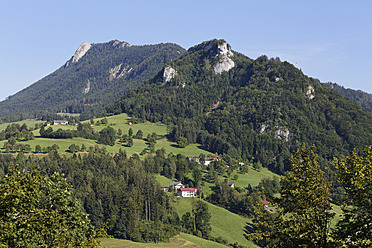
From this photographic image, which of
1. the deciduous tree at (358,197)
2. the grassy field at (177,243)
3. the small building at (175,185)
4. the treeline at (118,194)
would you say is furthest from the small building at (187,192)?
the deciduous tree at (358,197)

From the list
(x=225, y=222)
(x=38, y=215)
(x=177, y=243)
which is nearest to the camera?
(x=38, y=215)

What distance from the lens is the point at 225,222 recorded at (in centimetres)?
13538

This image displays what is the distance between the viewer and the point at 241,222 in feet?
451

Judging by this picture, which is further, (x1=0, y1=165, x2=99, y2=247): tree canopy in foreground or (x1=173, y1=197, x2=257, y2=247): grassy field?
(x1=173, y1=197, x2=257, y2=247): grassy field

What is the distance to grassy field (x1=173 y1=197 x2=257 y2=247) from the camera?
123m

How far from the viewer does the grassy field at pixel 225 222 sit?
122938 mm

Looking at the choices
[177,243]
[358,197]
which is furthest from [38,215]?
[177,243]

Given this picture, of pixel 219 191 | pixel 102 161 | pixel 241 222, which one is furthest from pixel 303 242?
pixel 102 161

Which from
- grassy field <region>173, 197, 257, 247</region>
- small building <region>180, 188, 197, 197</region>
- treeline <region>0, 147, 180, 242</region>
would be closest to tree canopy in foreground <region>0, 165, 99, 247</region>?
treeline <region>0, 147, 180, 242</region>

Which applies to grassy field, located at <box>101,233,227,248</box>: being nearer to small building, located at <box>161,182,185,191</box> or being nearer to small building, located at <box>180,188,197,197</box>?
small building, located at <box>180,188,197,197</box>

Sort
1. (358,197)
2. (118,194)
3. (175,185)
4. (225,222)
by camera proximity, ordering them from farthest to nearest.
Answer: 1. (175,185)
2. (118,194)
3. (225,222)
4. (358,197)

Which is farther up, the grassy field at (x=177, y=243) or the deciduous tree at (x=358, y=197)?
the deciduous tree at (x=358, y=197)

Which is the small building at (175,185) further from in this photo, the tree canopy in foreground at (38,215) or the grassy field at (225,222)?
the tree canopy in foreground at (38,215)

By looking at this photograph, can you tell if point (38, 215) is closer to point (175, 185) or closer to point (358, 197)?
point (358, 197)
